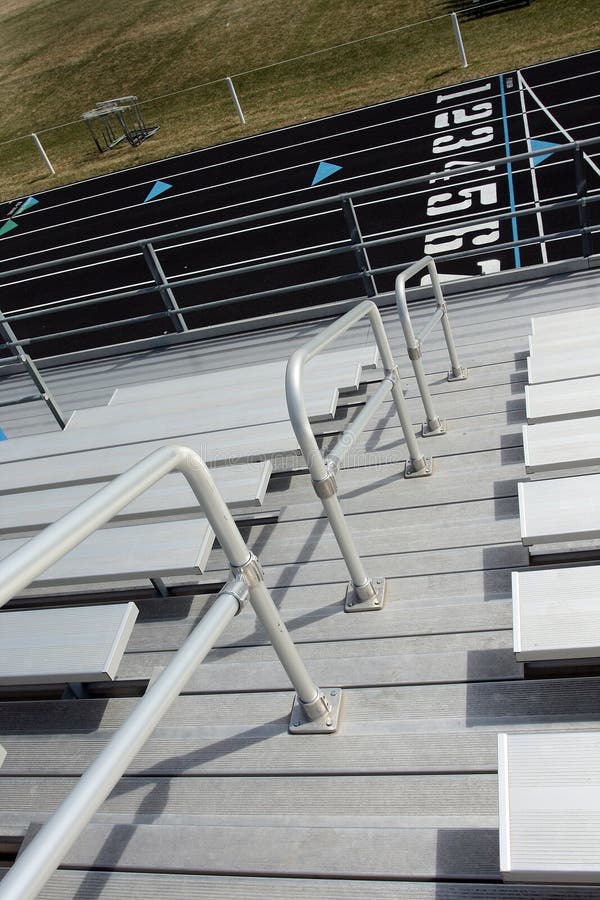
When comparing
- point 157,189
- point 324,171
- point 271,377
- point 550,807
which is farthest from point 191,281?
point 157,189

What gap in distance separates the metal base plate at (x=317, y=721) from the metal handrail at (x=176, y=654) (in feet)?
0.94

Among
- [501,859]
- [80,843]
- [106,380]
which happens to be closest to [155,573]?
[80,843]

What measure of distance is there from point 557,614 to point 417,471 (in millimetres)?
1391

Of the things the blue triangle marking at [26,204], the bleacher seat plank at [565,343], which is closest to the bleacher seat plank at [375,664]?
the bleacher seat plank at [565,343]

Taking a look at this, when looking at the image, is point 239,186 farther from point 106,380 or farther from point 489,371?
point 489,371

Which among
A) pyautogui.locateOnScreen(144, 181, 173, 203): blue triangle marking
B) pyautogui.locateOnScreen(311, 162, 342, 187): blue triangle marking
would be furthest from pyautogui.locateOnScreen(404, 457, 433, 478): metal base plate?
pyautogui.locateOnScreen(144, 181, 173, 203): blue triangle marking

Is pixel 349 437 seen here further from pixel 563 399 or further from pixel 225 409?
pixel 225 409

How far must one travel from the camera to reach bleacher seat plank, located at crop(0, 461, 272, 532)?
10.7 ft

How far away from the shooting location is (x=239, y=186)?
17.4 m

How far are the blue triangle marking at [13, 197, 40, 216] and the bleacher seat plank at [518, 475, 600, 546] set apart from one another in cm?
2219

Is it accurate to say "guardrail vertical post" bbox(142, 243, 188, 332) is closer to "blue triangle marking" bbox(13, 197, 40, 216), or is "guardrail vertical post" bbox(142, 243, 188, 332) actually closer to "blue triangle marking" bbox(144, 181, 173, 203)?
"blue triangle marking" bbox(144, 181, 173, 203)

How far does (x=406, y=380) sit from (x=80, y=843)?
3.34 meters

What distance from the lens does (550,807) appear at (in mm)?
1685

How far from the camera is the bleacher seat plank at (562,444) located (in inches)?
116
